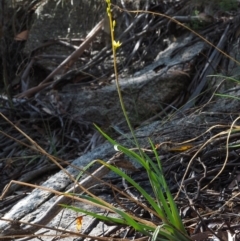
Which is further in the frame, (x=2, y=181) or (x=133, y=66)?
(x=133, y=66)

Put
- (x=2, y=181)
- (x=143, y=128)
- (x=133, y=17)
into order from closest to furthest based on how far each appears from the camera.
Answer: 1. (x=143, y=128)
2. (x=2, y=181)
3. (x=133, y=17)

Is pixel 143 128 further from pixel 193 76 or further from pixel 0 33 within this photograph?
pixel 0 33

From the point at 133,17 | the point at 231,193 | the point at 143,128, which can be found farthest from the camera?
the point at 133,17

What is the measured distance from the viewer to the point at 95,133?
451 cm

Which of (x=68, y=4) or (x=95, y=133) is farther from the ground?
(x=68, y=4)

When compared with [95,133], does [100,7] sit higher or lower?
higher

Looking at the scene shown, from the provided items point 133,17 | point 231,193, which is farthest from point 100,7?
point 231,193

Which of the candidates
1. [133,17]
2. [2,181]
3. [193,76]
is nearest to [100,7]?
[133,17]

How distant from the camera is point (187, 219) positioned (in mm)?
2438

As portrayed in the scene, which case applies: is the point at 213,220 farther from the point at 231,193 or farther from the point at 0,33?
the point at 0,33

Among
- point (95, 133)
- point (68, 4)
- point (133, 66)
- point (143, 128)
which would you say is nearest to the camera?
point (143, 128)

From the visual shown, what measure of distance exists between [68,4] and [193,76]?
206cm

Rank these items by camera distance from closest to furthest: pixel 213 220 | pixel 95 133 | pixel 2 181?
pixel 213 220 < pixel 2 181 < pixel 95 133

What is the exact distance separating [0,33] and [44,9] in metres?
1.00
